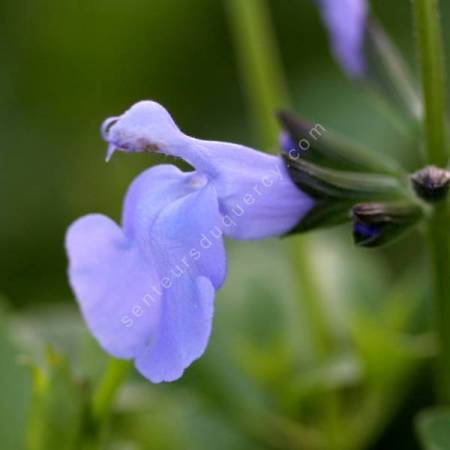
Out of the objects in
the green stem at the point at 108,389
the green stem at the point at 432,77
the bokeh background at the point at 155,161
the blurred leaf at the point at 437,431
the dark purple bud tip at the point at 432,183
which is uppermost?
the green stem at the point at 432,77

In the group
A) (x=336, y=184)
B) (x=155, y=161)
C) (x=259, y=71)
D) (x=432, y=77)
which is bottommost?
(x=155, y=161)

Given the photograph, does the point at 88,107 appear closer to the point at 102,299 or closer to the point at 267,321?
the point at 267,321

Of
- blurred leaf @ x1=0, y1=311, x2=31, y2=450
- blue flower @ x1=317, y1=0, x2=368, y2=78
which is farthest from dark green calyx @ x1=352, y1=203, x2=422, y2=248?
blurred leaf @ x1=0, y1=311, x2=31, y2=450

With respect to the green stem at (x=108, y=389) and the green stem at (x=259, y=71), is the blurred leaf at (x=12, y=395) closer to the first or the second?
the green stem at (x=108, y=389)

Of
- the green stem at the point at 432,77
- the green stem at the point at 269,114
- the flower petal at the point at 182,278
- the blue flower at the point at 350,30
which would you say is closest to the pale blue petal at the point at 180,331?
the flower petal at the point at 182,278

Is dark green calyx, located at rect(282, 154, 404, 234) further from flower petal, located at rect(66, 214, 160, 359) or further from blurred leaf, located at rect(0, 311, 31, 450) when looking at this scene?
blurred leaf, located at rect(0, 311, 31, 450)

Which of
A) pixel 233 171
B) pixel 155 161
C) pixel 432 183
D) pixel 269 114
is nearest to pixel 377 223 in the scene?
pixel 432 183

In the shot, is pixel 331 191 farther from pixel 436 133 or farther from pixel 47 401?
pixel 47 401

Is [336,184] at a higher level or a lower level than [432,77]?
lower

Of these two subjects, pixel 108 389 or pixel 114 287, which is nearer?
pixel 114 287
